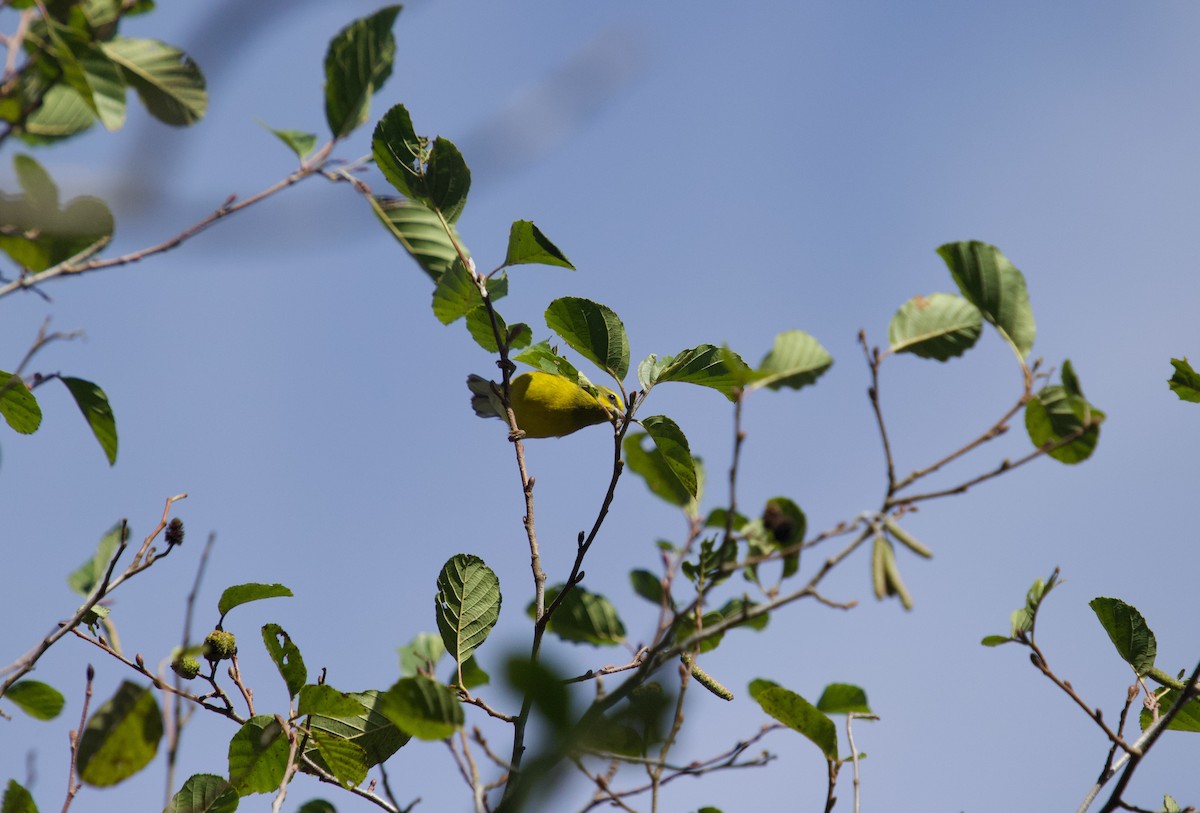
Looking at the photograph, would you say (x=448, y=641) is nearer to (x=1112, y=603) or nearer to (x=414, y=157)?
(x=414, y=157)

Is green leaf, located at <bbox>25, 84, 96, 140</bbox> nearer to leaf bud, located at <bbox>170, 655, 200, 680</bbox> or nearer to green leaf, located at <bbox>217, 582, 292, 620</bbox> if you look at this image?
green leaf, located at <bbox>217, 582, 292, 620</bbox>

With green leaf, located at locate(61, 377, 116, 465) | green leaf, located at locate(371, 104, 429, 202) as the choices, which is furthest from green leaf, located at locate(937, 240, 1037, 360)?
green leaf, located at locate(61, 377, 116, 465)

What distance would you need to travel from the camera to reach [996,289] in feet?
5.88

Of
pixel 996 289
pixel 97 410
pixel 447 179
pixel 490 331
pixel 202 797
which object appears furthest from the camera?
pixel 490 331

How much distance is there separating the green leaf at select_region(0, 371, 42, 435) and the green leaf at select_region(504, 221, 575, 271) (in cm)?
131

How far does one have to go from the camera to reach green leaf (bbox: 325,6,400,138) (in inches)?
90.7

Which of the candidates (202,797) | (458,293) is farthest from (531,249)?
(202,797)

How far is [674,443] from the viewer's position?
239cm

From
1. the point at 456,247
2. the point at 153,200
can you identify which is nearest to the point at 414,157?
the point at 456,247

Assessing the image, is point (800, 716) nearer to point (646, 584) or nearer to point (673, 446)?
point (673, 446)

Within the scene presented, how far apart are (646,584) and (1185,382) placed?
5.28 feet

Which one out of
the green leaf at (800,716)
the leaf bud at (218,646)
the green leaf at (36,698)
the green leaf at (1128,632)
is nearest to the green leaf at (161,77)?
the leaf bud at (218,646)

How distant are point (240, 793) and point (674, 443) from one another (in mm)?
1389

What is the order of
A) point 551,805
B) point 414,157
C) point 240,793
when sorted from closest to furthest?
1. point 551,805
2. point 240,793
3. point 414,157
